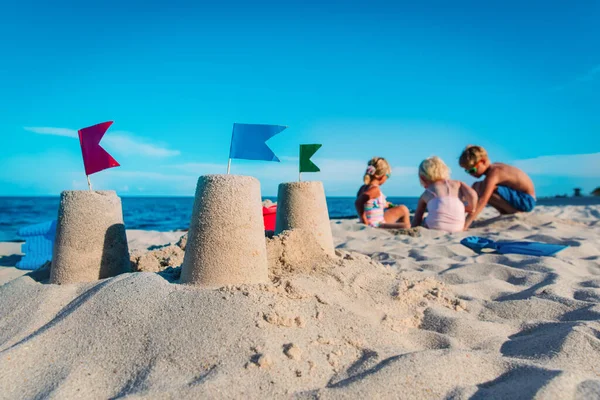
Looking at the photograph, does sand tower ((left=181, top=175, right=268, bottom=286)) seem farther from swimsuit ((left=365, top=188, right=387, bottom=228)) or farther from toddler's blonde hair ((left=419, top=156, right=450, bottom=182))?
toddler's blonde hair ((left=419, top=156, right=450, bottom=182))

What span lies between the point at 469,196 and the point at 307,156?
5.01 m

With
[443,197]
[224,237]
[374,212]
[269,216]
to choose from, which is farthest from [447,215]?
[224,237]

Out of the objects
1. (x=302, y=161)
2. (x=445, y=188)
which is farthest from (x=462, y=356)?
(x=445, y=188)

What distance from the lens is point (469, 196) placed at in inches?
308

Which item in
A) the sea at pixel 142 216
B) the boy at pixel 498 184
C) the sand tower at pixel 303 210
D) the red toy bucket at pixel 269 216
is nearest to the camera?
the sand tower at pixel 303 210

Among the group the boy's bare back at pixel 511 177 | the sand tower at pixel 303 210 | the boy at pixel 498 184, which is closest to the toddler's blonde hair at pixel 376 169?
the boy at pixel 498 184

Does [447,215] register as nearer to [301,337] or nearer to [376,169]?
[376,169]

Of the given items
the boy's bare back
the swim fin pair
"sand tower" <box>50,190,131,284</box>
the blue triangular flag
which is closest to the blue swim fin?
the swim fin pair

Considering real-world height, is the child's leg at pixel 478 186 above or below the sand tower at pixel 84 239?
above

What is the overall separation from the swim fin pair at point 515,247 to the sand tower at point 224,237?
355 centimetres

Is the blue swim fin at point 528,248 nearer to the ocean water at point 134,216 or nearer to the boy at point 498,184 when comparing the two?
the boy at point 498,184

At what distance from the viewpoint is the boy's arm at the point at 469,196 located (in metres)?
7.81

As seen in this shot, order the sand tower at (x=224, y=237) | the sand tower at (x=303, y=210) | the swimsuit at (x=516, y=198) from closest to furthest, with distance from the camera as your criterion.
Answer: the sand tower at (x=224, y=237) → the sand tower at (x=303, y=210) → the swimsuit at (x=516, y=198)

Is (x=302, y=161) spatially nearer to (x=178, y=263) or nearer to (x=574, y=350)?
(x=178, y=263)
